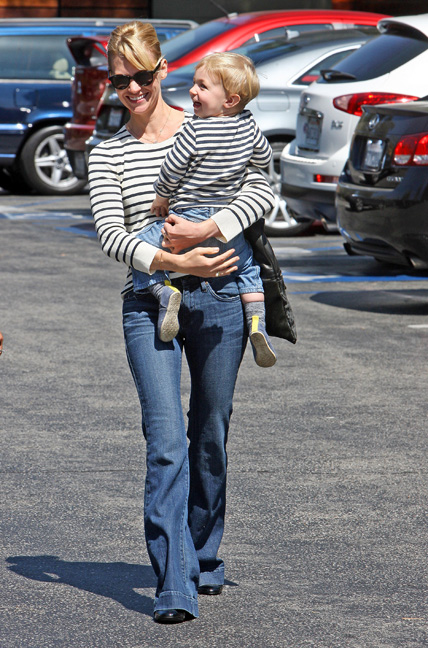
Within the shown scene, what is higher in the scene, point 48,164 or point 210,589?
point 210,589

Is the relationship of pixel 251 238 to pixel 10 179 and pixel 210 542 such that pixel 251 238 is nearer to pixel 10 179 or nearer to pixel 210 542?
pixel 210 542

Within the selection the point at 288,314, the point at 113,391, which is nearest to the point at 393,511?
the point at 288,314

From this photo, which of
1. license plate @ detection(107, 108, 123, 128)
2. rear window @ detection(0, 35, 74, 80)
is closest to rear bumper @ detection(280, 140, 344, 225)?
license plate @ detection(107, 108, 123, 128)

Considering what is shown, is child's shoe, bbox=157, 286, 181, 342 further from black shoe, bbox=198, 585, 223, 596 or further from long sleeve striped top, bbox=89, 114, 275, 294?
black shoe, bbox=198, 585, 223, 596

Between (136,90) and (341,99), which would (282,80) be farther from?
(136,90)

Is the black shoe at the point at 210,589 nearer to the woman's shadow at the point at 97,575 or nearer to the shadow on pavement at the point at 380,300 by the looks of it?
the woman's shadow at the point at 97,575

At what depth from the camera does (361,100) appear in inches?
406

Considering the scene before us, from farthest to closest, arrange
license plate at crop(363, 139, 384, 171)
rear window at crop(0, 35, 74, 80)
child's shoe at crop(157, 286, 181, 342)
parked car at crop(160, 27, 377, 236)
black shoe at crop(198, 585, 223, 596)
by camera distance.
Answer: rear window at crop(0, 35, 74, 80) < parked car at crop(160, 27, 377, 236) < license plate at crop(363, 139, 384, 171) < black shoe at crop(198, 585, 223, 596) < child's shoe at crop(157, 286, 181, 342)

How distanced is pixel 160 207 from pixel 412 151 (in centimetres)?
501

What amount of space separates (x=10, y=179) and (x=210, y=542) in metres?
14.1

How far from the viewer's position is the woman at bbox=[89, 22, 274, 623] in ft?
11.9

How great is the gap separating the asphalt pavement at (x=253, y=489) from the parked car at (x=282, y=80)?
11.3 feet

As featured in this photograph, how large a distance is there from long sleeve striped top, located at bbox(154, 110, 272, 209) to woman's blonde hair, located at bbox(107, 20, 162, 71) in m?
0.23

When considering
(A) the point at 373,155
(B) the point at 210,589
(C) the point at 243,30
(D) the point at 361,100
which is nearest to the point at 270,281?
(B) the point at 210,589
